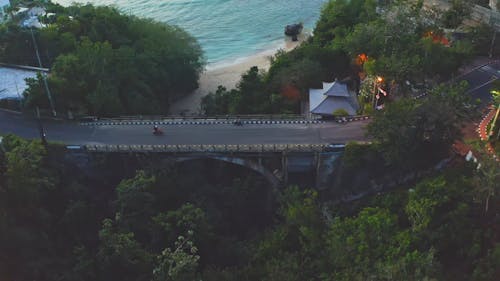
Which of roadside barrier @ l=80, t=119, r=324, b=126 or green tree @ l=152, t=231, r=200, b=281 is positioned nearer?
green tree @ l=152, t=231, r=200, b=281

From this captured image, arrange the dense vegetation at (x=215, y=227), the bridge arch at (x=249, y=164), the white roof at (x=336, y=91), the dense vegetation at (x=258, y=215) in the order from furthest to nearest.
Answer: the white roof at (x=336, y=91) < the bridge arch at (x=249, y=164) < the dense vegetation at (x=258, y=215) < the dense vegetation at (x=215, y=227)

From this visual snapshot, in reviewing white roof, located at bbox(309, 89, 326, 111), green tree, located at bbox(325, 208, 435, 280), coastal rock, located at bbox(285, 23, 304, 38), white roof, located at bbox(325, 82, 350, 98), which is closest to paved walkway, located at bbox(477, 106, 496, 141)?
white roof, located at bbox(325, 82, 350, 98)

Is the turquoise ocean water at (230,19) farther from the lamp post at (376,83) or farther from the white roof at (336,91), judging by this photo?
the lamp post at (376,83)

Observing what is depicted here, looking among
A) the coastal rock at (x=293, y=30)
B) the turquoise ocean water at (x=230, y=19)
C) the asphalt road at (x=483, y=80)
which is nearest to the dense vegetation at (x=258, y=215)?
the asphalt road at (x=483, y=80)

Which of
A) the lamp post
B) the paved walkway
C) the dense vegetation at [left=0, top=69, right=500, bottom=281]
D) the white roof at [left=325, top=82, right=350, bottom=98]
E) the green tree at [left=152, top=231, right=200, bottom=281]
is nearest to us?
the green tree at [left=152, top=231, right=200, bottom=281]

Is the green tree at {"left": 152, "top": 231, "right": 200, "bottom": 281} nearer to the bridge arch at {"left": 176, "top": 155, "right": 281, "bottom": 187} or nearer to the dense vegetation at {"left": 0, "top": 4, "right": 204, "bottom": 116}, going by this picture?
the bridge arch at {"left": 176, "top": 155, "right": 281, "bottom": 187}

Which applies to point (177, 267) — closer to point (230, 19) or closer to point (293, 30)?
point (293, 30)
